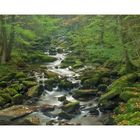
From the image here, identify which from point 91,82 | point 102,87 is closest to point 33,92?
point 91,82

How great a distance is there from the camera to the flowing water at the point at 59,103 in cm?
480

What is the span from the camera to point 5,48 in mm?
4938

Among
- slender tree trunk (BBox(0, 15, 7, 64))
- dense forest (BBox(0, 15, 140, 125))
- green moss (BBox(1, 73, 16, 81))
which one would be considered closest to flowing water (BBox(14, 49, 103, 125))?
dense forest (BBox(0, 15, 140, 125))

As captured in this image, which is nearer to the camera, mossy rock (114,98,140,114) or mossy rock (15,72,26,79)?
mossy rock (114,98,140,114)

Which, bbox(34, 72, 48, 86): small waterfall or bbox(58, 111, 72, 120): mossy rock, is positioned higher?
bbox(34, 72, 48, 86): small waterfall

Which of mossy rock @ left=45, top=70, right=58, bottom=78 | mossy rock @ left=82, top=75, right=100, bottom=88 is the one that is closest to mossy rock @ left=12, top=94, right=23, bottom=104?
mossy rock @ left=45, top=70, right=58, bottom=78

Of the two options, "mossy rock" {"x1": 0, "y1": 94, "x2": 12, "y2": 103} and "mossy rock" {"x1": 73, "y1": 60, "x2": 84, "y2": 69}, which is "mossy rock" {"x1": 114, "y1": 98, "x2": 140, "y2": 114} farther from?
"mossy rock" {"x1": 0, "y1": 94, "x2": 12, "y2": 103}

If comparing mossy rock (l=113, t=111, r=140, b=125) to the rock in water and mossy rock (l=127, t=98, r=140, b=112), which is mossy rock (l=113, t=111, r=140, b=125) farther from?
the rock in water

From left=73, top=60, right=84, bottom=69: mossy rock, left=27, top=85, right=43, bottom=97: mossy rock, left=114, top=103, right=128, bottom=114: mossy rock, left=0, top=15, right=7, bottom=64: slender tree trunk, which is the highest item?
left=0, top=15, right=7, bottom=64: slender tree trunk

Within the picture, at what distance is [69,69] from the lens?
4.92 metres

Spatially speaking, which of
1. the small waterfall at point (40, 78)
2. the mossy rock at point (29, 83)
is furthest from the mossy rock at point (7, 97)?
the small waterfall at point (40, 78)

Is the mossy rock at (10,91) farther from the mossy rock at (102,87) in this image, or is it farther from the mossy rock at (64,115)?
the mossy rock at (102,87)

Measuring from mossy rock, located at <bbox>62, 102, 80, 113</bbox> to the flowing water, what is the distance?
0.16 feet

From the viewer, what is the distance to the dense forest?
481 cm
